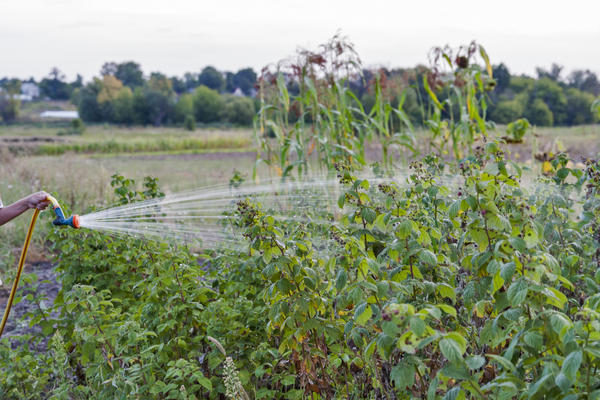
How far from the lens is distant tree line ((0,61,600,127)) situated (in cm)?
2311

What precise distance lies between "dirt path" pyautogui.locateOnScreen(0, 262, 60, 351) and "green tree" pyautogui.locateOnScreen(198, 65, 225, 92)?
40610 mm

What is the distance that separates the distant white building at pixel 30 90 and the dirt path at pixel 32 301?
54.1 meters

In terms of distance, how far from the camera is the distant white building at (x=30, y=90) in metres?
55.2

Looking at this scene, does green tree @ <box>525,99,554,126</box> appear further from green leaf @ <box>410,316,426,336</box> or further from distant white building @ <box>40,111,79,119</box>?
distant white building @ <box>40,111,79,119</box>

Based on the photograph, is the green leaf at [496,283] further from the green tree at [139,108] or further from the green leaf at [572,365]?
the green tree at [139,108]

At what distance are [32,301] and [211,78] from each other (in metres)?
45.3

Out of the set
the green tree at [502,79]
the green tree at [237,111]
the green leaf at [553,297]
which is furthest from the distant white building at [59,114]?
the green leaf at [553,297]

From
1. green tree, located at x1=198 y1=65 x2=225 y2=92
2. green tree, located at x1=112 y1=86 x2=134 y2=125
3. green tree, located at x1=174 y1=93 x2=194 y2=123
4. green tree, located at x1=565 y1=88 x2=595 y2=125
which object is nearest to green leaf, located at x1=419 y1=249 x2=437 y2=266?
green tree, located at x1=565 y1=88 x2=595 y2=125

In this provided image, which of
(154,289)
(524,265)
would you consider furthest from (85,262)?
(524,265)

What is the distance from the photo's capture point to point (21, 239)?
7324mm

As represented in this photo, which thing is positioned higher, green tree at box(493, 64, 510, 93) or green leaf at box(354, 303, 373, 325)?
green tree at box(493, 64, 510, 93)

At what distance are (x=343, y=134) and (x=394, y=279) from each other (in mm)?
3731

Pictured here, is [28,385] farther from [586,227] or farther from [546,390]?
[586,227]

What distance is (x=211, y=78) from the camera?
47250 millimetres
